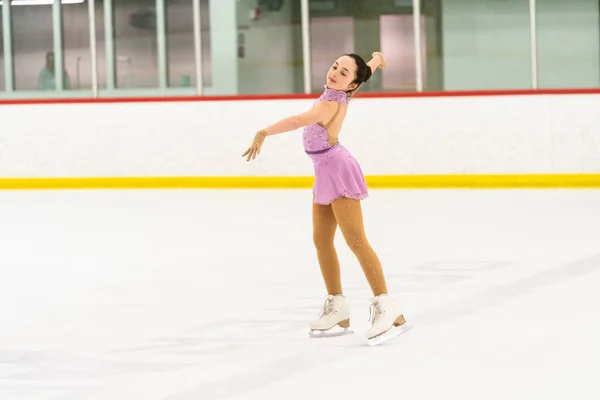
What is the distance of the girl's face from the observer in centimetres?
Answer: 532

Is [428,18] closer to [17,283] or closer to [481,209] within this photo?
[481,209]

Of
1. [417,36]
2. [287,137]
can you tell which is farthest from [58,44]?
[417,36]

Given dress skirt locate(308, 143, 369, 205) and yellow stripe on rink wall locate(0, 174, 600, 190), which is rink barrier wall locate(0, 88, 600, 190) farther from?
dress skirt locate(308, 143, 369, 205)

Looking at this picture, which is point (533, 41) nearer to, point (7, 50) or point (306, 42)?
point (306, 42)

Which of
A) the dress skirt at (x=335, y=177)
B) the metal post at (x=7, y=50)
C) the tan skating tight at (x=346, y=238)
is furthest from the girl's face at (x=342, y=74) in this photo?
the metal post at (x=7, y=50)

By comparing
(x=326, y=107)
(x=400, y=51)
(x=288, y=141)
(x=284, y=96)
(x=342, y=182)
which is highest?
(x=400, y=51)

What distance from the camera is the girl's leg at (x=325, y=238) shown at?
212 inches

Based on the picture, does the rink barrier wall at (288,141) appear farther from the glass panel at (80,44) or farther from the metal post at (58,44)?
the metal post at (58,44)

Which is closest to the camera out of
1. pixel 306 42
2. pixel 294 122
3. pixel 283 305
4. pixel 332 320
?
pixel 294 122

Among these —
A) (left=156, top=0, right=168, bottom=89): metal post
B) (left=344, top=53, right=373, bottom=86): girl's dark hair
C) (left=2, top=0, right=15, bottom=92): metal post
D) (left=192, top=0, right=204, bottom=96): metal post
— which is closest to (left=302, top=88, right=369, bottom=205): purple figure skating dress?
(left=344, top=53, right=373, bottom=86): girl's dark hair

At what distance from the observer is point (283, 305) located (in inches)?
251

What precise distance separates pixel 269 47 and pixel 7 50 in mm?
3207

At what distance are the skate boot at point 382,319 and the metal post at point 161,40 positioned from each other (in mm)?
10400

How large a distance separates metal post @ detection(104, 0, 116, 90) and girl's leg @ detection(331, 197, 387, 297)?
10546mm
